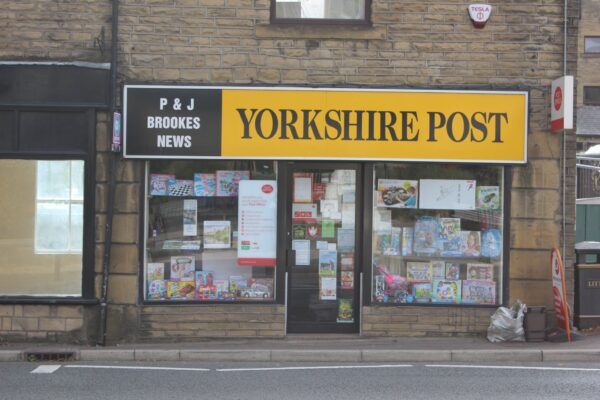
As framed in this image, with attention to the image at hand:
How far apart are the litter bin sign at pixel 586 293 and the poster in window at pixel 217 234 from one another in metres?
5.04

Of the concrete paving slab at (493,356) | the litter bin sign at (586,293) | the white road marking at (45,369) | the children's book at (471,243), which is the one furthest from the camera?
the litter bin sign at (586,293)

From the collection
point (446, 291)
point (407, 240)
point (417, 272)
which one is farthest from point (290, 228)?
point (446, 291)

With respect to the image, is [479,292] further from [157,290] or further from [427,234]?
[157,290]

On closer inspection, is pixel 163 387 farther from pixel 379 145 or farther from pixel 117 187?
pixel 379 145

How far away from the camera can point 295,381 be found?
7.21 metres

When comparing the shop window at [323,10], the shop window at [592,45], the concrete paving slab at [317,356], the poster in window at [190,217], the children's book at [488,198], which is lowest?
the concrete paving slab at [317,356]

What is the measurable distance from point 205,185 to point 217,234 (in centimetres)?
71

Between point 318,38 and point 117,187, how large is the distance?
3448 millimetres

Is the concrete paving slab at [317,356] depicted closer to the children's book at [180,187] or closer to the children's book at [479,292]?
the children's book at [479,292]

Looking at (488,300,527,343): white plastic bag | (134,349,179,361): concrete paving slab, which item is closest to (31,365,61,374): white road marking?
(134,349,179,361): concrete paving slab

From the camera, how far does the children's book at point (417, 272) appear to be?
9.74 m

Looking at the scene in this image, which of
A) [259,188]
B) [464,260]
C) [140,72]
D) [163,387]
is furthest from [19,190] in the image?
[464,260]

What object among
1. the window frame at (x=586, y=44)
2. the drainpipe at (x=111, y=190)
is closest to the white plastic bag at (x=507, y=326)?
the drainpipe at (x=111, y=190)

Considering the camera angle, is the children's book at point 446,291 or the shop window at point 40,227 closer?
the shop window at point 40,227
